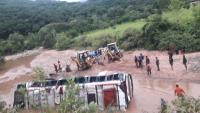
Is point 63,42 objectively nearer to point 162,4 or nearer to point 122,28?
point 122,28

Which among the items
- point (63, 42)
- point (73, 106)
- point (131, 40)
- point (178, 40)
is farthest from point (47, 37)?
point (73, 106)

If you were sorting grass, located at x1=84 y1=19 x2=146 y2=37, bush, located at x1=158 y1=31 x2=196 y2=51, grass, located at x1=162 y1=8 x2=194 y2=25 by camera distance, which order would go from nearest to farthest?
1. bush, located at x1=158 y1=31 x2=196 y2=51
2. grass, located at x1=162 y1=8 x2=194 y2=25
3. grass, located at x1=84 y1=19 x2=146 y2=37

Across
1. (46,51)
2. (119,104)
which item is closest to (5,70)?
→ (46,51)

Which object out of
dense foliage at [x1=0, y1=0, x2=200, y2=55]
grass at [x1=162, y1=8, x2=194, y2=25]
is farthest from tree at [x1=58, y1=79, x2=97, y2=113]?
grass at [x1=162, y1=8, x2=194, y2=25]

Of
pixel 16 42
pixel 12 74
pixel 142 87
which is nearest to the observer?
pixel 142 87

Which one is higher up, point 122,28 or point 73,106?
point 73,106

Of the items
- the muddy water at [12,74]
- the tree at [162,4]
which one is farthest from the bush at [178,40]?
the tree at [162,4]

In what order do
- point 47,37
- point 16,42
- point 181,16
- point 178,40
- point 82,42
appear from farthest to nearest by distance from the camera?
point 16,42 < point 47,37 < point 82,42 < point 181,16 < point 178,40

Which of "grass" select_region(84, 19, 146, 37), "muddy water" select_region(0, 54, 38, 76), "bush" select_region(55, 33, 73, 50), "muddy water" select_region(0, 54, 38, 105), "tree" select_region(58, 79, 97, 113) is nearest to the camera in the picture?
"tree" select_region(58, 79, 97, 113)

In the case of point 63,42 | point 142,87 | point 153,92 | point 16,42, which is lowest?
point 16,42

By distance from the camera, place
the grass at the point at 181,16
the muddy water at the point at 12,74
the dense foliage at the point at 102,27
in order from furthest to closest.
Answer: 1. the grass at the point at 181,16
2. the dense foliage at the point at 102,27
3. the muddy water at the point at 12,74

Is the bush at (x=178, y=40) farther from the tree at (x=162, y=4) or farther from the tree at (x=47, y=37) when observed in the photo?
the tree at (x=47, y=37)

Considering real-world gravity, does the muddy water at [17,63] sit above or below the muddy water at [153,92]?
below

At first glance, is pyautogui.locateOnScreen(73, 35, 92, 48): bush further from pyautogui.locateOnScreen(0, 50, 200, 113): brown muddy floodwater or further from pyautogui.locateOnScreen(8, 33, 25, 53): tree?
pyautogui.locateOnScreen(8, 33, 25, 53): tree
